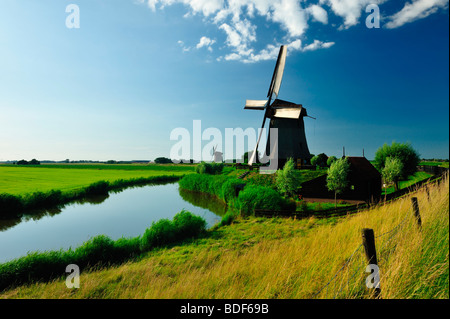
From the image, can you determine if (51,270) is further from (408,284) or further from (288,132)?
(288,132)

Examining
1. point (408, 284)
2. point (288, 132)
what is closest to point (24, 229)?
point (408, 284)

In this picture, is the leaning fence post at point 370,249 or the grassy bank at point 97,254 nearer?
the leaning fence post at point 370,249

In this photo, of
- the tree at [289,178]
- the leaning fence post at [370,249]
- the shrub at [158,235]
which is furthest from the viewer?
the tree at [289,178]

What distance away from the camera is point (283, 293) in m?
3.38

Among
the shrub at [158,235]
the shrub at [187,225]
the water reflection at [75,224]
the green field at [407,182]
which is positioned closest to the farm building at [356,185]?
the green field at [407,182]

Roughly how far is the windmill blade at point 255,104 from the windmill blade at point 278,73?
5.09 ft

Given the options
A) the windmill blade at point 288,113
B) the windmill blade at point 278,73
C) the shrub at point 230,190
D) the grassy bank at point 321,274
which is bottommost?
the shrub at point 230,190

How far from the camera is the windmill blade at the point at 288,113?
77.1ft

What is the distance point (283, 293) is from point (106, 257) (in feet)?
27.0

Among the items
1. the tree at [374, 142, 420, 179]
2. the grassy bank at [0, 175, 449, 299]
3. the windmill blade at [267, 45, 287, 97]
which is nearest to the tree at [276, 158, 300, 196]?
the grassy bank at [0, 175, 449, 299]

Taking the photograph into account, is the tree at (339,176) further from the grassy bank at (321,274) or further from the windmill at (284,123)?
the grassy bank at (321,274)

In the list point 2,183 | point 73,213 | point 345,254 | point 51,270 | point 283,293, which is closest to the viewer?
point 283,293

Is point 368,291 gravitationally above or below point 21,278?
above

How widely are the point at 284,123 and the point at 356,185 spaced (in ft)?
34.7
